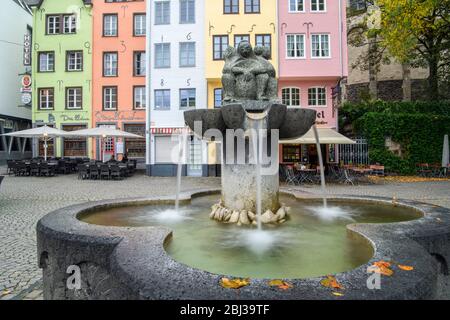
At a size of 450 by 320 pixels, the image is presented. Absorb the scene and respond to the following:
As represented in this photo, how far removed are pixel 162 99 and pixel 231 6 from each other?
27.3 ft

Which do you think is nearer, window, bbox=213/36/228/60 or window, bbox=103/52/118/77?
window, bbox=213/36/228/60

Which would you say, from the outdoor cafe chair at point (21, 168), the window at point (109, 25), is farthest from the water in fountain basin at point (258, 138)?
the window at point (109, 25)

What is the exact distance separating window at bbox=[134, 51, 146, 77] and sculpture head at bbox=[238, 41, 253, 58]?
24013mm

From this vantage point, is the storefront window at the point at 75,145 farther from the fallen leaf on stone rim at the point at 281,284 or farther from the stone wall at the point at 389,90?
the fallen leaf on stone rim at the point at 281,284

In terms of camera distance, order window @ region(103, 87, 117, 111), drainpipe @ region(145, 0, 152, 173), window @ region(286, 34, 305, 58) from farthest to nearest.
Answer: window @ region(103, 87, 117, 111)
drainpipe @ region(145, 0, 152, 173)
window @ region(286, 34, 305, 58)

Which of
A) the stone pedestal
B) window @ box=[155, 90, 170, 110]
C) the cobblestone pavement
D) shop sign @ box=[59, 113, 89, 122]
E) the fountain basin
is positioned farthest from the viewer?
shop sign @ box=[59, 113, 89, 122]

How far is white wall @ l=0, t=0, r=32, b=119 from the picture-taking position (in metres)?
31.2

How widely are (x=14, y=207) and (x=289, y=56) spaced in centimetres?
1896

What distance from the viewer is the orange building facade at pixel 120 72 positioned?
27719mm

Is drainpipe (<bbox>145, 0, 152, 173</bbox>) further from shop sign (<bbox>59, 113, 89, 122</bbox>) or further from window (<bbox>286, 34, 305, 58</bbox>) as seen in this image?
window (<bbox>286, 34, 305, 58</bbox>)

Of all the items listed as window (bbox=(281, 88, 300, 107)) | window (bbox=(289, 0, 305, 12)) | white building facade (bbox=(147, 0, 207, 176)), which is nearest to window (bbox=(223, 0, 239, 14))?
white building facade (bbox=(147, 0, 207, 176))

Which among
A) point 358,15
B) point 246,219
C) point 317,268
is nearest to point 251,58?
point 246,219
